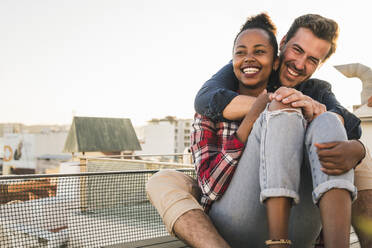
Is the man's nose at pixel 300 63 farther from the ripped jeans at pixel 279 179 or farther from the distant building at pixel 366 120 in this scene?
the distant building at pixel 366 120

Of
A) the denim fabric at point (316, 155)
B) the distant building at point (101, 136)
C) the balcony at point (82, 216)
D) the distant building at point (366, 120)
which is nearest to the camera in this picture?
the denim fabric at point (316, 155)

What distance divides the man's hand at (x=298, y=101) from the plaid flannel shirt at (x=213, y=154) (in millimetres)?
253

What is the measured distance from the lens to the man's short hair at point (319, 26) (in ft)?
6.70

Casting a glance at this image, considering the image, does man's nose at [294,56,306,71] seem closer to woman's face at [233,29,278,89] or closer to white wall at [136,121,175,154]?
woman's face at [233,29,278,89]

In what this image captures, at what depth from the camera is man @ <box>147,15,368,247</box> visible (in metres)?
1.13

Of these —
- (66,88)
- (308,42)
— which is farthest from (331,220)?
(66,88)

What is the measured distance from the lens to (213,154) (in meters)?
1.54

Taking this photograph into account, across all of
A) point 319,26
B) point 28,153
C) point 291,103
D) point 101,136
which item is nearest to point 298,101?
point 291,103

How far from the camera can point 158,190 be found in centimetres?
151

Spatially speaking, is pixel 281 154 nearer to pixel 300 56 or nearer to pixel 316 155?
pixel 316 155

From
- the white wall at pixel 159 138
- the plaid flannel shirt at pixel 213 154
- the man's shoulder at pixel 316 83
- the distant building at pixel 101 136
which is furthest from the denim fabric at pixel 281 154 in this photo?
the white wall at pixel 159 138

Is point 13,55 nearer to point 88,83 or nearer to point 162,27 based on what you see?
point 88,83

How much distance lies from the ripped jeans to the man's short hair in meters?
1.06

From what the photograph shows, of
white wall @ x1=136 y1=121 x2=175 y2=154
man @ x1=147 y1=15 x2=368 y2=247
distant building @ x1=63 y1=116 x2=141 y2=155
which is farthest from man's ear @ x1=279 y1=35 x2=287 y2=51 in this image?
white wall @ x1=136 y1=121 x2=175 y2=154
